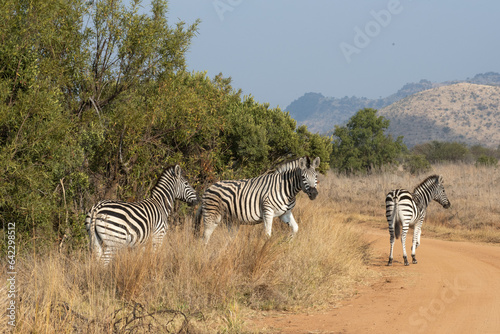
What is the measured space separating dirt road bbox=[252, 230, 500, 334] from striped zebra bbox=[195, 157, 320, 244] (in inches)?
97.4

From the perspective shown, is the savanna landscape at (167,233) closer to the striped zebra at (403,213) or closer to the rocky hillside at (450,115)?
the striped zebra at (403,213)

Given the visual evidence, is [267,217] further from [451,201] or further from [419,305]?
[451,201]

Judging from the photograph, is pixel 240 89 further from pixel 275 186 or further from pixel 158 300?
pixel 158 300

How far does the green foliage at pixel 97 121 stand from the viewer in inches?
337

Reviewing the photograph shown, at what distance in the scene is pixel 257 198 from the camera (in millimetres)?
11258

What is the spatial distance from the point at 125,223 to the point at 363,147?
29875 millimetres

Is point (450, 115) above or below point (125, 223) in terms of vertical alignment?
above

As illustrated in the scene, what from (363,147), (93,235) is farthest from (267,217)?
(363,147)

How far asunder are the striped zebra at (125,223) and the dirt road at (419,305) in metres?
2.65

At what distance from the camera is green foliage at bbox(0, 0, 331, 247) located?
8562mm

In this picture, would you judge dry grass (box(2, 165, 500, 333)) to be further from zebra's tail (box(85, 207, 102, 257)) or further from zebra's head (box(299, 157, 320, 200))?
zebra's head (box(299, 157, 320, 200))

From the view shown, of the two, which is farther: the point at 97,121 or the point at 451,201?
the point at 451,201

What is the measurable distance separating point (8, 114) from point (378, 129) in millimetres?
32154

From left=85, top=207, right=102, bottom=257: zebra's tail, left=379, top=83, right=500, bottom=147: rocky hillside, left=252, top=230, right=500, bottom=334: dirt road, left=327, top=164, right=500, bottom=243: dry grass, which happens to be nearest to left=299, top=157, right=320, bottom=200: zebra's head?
left=252, top=230, right=500, bottom=334: dirt road
